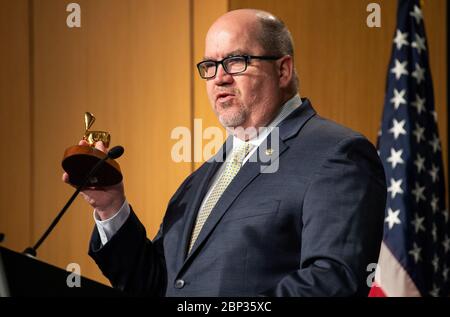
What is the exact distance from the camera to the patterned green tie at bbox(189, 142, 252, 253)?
2.12 meters

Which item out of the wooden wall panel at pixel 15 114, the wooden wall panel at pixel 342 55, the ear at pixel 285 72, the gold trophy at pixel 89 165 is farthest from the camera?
the wooden wall panel at pixel 342 55

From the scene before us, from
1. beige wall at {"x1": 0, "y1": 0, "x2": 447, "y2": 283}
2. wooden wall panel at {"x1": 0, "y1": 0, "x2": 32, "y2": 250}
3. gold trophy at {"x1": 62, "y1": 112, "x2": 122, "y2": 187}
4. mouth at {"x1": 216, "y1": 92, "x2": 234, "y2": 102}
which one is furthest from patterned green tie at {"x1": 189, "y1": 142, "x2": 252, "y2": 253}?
wooden wall panel at {"x1": 0, "y1": 0, "x2": 32, "y2": 250}

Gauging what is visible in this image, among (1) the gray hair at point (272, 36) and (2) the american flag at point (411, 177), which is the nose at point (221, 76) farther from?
(2) the american flag at point (411, 177)

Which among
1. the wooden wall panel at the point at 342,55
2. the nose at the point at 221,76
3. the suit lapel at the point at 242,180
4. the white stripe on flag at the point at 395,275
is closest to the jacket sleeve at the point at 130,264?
the suit lapel at the point at 242,180

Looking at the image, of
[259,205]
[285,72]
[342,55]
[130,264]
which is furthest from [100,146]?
[342,55]

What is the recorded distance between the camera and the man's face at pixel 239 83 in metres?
2.19

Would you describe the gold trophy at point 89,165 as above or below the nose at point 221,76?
below

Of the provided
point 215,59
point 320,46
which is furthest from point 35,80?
point 215,59

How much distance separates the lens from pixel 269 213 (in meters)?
1.94

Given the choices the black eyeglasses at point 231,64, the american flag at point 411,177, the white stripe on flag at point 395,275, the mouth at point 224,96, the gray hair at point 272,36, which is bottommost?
the white stripe on flag at point 395,275

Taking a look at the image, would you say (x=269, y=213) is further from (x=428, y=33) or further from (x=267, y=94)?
(x=428, y=33)

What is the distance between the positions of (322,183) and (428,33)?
2.87 metres

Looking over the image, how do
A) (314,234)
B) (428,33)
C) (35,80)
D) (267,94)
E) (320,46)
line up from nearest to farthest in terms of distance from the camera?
(314,234)
(267,94)
(35,80)
(320,46)
(428,33)

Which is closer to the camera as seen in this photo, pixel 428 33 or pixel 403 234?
A: pixel 403 234
